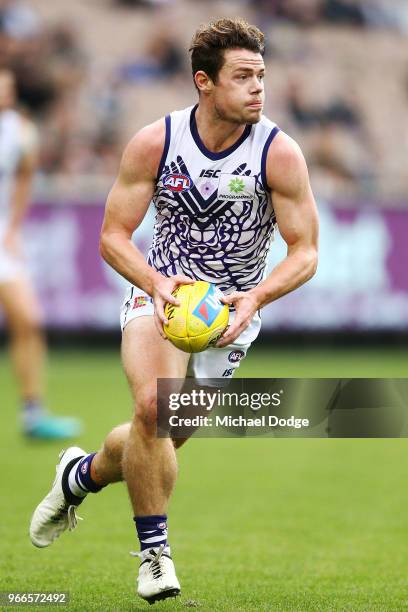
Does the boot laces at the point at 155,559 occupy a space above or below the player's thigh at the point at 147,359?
below

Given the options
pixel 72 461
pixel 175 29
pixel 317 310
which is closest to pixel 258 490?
pixel 72 461

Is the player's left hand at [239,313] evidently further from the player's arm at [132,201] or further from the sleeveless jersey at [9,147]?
the sleeveless jersey at [9,147]

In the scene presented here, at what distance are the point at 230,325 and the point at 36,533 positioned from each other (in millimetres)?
1570

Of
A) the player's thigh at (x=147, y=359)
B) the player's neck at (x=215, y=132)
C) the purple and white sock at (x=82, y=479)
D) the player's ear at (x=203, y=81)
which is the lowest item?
the purple and white sock at (x=82, y=479)

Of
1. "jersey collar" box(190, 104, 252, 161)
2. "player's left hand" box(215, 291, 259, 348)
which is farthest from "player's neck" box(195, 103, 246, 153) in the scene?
"player's left hand" box(215, 291, 259, 348)

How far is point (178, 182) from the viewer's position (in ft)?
17.8

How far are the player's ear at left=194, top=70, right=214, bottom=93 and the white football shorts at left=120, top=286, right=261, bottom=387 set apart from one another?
3.19 feet

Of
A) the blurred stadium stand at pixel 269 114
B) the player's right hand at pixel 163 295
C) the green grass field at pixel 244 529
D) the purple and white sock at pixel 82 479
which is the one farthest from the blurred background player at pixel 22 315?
the player's right hand at pixel 163 295

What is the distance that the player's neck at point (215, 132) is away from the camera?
17.8 feet

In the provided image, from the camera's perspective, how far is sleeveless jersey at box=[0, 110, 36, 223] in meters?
10.7

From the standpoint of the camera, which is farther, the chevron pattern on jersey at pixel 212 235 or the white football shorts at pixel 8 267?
the white football shorts at pixel 8 267

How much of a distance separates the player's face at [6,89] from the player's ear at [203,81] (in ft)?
16.7

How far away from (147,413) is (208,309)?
1.70 feet

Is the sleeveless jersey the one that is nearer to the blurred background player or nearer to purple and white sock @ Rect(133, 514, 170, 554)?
the blurred background player
